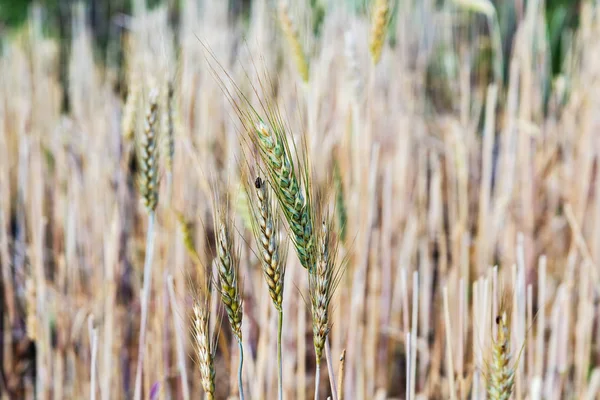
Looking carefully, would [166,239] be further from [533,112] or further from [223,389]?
[533,112]

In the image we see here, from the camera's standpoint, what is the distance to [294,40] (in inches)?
33.9

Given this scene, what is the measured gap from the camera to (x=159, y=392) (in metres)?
0.76

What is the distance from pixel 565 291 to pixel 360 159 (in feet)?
1.35

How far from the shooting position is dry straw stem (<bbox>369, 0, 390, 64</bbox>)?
0.82 meters

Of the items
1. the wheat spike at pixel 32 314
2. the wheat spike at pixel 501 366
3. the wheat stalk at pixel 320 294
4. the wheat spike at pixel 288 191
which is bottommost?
the wheat spike at pixel 32 314

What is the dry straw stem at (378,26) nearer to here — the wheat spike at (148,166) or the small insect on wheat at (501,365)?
the wheat spike at (148,166)

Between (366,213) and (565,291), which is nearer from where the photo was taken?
(565,291)

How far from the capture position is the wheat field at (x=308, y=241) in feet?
1.80

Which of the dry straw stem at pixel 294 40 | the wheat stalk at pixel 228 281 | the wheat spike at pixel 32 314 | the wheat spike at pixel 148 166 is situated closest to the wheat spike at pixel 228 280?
the wheat stalk at pixel 228 281

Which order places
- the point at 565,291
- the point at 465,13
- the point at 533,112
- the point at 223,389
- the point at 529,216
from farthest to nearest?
the point at 465,13 < the point at 533,112 < the point at 529,216 < the point at 223,389 < the point at 565,291

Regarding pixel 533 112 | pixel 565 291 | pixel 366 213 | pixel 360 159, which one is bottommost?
pixel 565 291

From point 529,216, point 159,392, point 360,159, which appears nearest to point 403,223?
point 529,216

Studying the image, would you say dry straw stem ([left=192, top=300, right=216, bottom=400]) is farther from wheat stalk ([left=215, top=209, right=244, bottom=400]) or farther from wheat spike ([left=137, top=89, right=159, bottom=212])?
wheat spike ([left=137, top=89, right=159, bottom=212])

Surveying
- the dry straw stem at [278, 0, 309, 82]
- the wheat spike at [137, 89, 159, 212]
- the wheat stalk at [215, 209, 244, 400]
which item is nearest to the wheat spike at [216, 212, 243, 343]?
the wheat stalk at [215, 209, 244, 400]
